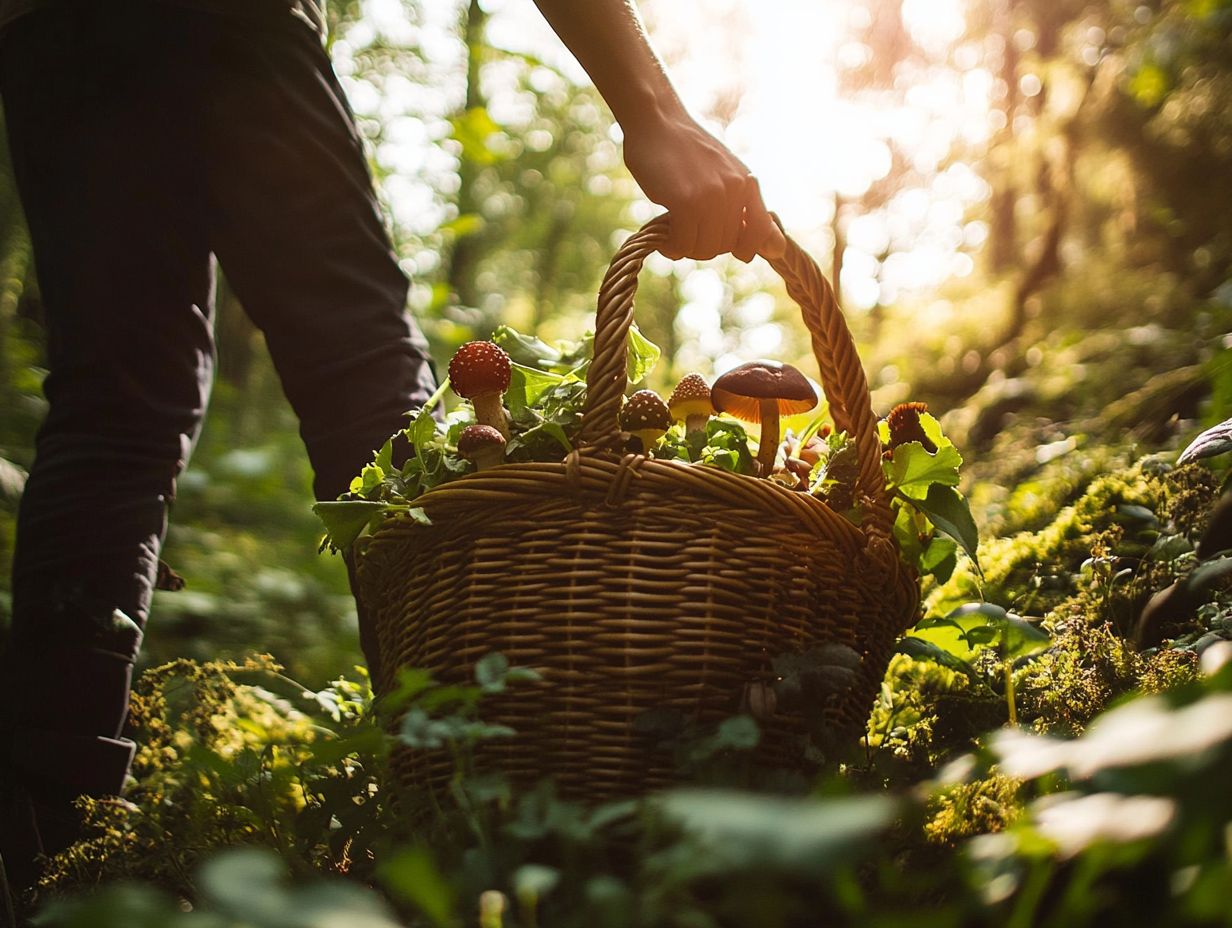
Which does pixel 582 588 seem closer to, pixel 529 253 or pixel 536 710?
pixel 536 710

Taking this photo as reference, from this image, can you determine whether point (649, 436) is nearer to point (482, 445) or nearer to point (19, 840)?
point (482, 445)

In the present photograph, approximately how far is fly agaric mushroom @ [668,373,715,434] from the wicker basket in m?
0.31

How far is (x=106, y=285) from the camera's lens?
5.70 ft

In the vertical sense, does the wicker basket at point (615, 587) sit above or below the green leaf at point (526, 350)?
below

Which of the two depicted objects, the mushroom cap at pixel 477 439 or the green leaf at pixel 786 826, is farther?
the mushroom cap at pixel 477 439

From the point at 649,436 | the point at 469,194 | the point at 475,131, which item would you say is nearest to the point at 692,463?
the point at 649,436

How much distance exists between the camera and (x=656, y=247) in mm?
1317

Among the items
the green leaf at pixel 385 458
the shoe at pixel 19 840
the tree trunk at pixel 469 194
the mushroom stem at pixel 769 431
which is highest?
the tree trunk at pixel 469 194

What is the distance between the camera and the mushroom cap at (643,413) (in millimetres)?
1373

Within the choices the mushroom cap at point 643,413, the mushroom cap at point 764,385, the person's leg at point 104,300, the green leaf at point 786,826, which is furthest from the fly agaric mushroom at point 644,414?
the person's leg at point 104,300

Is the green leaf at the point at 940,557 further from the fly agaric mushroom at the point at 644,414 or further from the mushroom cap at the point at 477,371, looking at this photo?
the mushroom cap at the point at 477,371

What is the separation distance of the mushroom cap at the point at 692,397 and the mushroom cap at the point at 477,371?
0.33 m

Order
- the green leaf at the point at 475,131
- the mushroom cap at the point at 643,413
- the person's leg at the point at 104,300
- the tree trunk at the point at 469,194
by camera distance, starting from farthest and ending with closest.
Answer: the tree trunk at the point at 469,194 → the green leaf at the point at 475,131 → the person's leg at the point at 104,300 → the mushroom cap at the point at 643,413

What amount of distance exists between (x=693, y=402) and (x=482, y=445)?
0.42 meters
